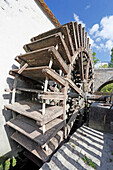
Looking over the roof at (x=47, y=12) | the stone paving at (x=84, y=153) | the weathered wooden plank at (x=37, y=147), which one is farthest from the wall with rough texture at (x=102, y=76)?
the weathered wooden plank at (x=37, y=147)

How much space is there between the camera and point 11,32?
86.0 inches

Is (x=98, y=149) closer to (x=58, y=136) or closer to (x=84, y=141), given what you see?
(x=84, y=141)

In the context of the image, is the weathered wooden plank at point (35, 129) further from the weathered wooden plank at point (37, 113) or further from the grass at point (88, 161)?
the grass at point (88, 161)

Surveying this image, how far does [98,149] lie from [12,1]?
4152mm

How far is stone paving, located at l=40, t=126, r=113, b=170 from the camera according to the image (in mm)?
1126

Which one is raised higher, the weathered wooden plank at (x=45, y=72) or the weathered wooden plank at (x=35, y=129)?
the weathered wooden plank at (x=45, y=72)

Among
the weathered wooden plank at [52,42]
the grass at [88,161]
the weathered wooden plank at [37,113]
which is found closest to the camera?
the grass at [88,161]

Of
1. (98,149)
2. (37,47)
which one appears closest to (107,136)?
(98,149)

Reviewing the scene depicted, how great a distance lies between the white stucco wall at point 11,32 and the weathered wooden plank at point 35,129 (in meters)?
0.46

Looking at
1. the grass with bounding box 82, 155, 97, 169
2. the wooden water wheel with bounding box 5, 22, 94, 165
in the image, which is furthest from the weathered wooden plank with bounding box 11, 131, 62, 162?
the grass with bounding box 82, 155, 97, 169

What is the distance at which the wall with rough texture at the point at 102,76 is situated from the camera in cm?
671

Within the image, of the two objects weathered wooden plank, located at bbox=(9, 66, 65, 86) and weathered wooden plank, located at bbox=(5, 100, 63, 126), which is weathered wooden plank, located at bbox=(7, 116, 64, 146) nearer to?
weathered wooden plank, located at bbox=(5, 100, 63, 126)

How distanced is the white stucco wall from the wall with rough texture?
6294mm

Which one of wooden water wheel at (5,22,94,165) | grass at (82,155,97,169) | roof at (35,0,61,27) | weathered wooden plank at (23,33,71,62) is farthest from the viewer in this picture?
roof at (35,0,61,27)
